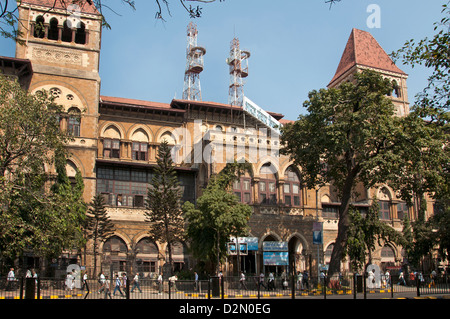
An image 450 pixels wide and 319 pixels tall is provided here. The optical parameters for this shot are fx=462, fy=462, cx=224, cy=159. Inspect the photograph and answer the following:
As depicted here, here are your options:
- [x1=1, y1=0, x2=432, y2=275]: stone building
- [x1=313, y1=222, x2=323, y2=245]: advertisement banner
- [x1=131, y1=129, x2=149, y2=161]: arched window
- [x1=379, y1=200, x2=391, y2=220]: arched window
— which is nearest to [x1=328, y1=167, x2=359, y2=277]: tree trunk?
[x1=313, y1=222, x2=323, y2=245]: advertisement banner

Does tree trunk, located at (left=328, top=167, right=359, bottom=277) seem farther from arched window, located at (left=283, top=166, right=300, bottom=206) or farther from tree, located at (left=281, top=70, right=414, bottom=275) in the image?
arched window, located at (left=283, top=166, right=300, bottom=206)

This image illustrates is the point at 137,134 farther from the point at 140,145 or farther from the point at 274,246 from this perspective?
the point at 274,246

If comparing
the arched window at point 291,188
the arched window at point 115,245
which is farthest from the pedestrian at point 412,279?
the arched window at point 115,245

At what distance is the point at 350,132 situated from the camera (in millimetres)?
25844

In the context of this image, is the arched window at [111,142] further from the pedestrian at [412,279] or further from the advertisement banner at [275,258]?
the pedestrian at [412,279]

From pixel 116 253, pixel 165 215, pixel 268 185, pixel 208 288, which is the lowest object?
pixel 208 288

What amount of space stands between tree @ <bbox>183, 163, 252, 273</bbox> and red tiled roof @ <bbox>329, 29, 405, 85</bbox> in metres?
23.7

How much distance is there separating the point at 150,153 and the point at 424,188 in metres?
20.0

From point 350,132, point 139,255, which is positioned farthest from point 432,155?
point 139,255

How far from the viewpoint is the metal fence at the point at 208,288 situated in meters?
15.5

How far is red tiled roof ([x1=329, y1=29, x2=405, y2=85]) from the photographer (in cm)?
4447

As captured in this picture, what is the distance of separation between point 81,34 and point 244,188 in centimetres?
1676

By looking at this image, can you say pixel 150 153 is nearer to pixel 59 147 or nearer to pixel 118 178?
pixel 118 178
